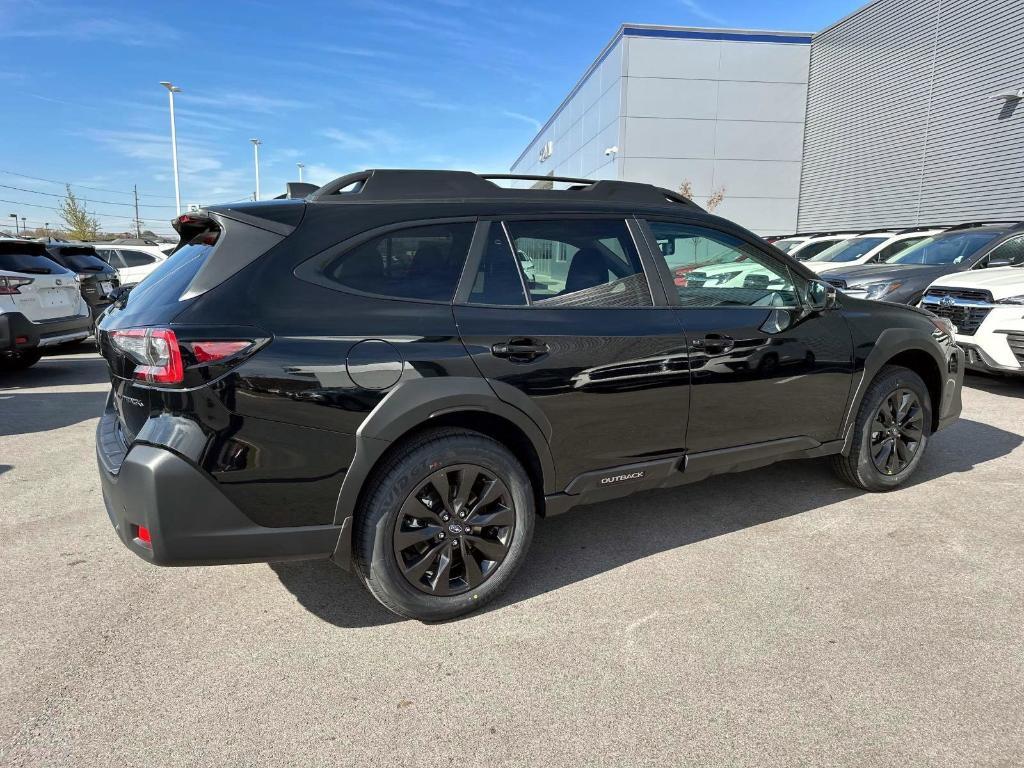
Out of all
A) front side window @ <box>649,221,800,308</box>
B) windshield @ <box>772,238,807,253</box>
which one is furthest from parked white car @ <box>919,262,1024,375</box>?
windshield @ <box>772,238,807,253</box>

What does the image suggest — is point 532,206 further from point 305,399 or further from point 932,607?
point 932,607

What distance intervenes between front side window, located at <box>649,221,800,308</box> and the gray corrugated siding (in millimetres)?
16719

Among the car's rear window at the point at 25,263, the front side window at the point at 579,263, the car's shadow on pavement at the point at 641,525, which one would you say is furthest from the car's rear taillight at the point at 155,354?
the car's rear window at the point at 25,263

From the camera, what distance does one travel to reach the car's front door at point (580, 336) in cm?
280

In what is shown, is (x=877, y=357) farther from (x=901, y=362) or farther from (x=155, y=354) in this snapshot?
(x=155, y=354)

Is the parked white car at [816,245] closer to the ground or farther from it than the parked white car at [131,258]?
farther from it

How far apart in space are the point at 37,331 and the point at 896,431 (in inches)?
333

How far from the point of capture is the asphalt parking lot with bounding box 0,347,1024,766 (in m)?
2.12

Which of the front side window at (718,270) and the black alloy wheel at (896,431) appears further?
the black alloy wheel at (896,431)

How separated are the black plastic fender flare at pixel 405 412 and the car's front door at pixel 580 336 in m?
0.05

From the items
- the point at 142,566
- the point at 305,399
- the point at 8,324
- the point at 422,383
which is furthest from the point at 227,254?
the point at 8,324

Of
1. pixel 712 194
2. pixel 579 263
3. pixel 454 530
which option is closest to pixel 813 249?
pixel 712 194

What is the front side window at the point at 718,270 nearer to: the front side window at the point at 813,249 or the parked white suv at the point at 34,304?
the parked white suv at the point at 34,304

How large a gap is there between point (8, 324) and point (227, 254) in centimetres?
638
